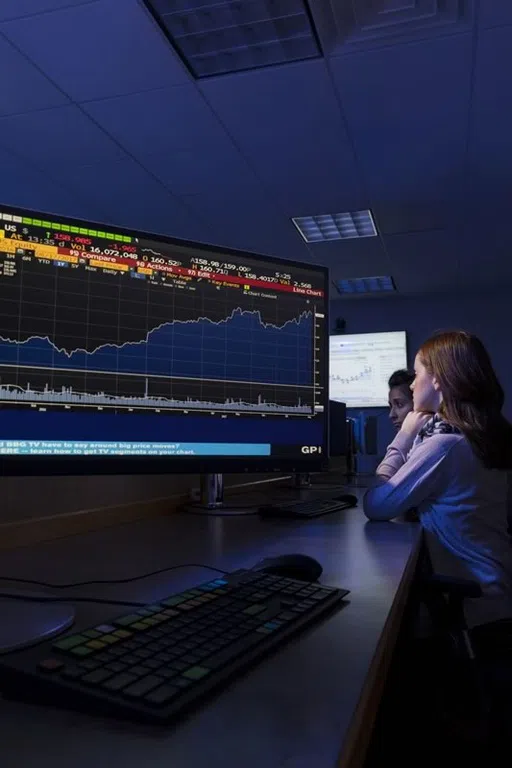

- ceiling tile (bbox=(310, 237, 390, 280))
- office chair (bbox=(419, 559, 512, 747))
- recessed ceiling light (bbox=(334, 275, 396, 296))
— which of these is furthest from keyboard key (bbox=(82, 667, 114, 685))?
recessed ceiling light (bbox=(334, 275, 396, 296))

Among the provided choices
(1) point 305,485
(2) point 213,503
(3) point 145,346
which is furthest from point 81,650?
(1) point 305,485

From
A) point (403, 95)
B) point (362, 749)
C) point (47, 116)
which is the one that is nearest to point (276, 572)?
point (362, 749)

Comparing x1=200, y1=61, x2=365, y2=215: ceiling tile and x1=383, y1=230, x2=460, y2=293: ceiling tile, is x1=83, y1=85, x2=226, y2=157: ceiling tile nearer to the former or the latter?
x1=200, y1=61, x2=365, y2=215: ceiling tile

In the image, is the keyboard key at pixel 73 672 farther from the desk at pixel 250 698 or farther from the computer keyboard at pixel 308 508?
the computer keyboard at pixel 308 508

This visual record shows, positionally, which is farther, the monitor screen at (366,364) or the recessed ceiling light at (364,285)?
the monitor screen at (366,364)

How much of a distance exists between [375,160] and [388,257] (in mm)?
1764

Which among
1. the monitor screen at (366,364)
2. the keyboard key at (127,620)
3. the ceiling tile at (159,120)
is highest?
the ceiling tile at (159,120)

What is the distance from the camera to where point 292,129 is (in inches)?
122

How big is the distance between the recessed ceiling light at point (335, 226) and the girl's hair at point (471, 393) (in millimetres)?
2625

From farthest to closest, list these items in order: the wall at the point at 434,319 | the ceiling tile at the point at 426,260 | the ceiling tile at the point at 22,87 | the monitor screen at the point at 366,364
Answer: the monitor screen at the point at 366,364
the wall at the point at 434,319
the ceiling tile at the point at 426,260
the ceiling tile at the point at 22,87

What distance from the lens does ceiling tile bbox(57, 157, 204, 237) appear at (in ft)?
11.9

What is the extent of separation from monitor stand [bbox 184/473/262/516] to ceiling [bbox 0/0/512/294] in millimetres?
796

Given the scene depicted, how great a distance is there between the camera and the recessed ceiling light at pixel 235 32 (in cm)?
235

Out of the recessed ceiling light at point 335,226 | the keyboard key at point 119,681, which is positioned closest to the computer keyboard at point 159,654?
the keyboard key at point 119,681
